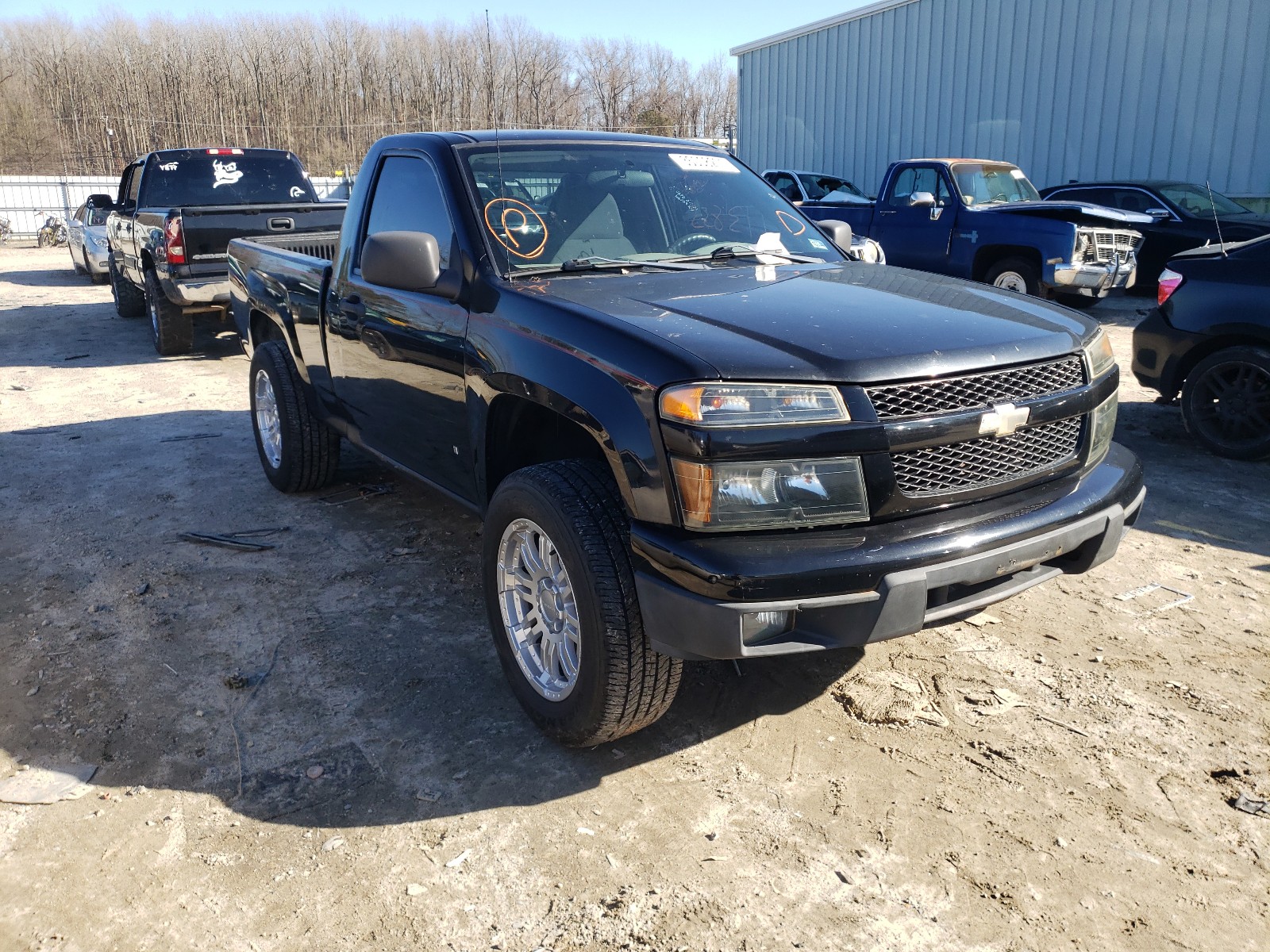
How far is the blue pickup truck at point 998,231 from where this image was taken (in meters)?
10.4

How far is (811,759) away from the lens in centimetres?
295

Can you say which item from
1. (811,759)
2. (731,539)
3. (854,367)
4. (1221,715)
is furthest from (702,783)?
(1221,715)

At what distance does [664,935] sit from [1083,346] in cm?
209

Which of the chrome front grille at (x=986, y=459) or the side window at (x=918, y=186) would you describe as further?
the side window at (x=918, y=186)

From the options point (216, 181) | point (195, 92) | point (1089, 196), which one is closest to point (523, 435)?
point (216, 181)

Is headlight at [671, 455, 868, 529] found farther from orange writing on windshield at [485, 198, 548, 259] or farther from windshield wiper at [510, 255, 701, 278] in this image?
orange writing on windshield at [485, 198, 548, 259]

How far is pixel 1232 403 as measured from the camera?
588cm

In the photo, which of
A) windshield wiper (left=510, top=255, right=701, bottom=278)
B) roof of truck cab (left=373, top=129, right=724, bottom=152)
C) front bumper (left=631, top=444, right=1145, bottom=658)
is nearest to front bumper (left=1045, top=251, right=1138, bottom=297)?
roof of truck cab (left=373, top=129, right=724, bottom=152)

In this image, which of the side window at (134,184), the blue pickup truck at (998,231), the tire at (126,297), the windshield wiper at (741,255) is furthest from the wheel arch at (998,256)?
the tire at (126,297)

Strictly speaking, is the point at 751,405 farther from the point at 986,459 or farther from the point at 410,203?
the point at 410,203

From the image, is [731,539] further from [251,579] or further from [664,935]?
[251,579]

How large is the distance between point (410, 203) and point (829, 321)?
196 centimetres

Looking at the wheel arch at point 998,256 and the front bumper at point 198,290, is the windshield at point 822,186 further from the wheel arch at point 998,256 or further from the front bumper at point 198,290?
the front bumper at point 198,290

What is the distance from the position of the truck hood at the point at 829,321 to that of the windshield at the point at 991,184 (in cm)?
894
